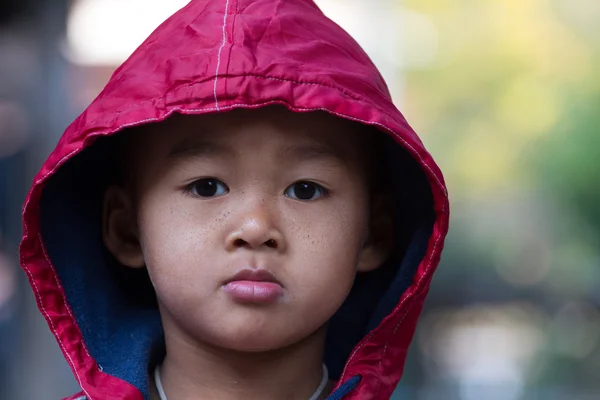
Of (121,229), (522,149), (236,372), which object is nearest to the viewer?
(236,372)

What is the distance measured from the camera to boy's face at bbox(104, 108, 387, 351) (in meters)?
1.34

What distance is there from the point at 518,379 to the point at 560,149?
2.43 ft

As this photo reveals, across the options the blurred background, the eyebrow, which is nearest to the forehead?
the eyebrow

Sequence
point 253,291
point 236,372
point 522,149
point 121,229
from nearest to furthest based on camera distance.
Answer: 1. point 253,291
2. point 236,372
3. point 121,229
4. point 522,149

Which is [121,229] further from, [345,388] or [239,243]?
[345,388]

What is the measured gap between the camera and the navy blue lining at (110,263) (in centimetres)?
157

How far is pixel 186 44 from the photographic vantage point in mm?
1416

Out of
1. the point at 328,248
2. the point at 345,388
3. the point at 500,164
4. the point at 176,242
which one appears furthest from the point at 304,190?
the point at 500,164

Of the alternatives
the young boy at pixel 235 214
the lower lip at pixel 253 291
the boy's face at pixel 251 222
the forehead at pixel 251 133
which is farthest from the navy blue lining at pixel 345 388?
the forehead at pixel 251 133

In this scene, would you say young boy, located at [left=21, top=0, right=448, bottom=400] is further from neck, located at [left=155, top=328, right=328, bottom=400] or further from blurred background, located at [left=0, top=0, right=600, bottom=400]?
blurred background, located at [left=0, top=0, right=600, bottom=400]

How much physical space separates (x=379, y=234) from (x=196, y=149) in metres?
0.37

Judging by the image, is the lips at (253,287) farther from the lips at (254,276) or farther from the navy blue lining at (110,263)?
the navy blue lining at (110,263)

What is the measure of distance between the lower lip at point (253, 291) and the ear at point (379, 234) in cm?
28

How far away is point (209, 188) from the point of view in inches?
55.0
